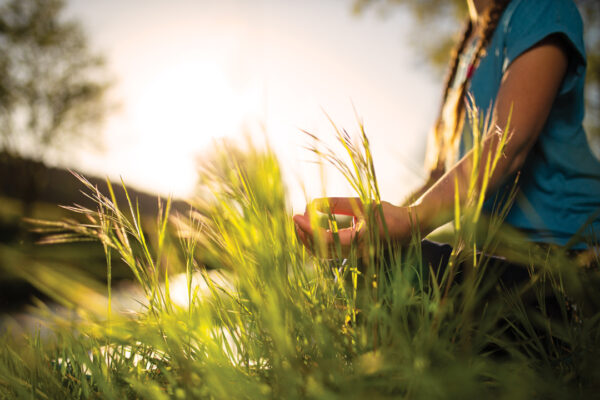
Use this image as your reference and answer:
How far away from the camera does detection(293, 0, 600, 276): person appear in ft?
2.08

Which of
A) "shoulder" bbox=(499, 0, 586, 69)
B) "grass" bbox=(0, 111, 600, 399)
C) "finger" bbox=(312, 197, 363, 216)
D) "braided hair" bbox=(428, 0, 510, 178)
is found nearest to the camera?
"grass" bbox=(0, 111, 600, 399)

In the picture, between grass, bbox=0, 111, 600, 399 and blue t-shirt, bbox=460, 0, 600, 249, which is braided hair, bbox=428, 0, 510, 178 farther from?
grass, bbox=0, 111, 600, 399

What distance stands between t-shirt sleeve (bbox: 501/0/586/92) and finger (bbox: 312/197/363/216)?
70 cm

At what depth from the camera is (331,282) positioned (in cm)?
48

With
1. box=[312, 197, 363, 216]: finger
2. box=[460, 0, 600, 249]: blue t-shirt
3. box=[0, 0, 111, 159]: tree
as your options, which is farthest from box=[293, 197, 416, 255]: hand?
box=[0, 0, 111, 159]: tree

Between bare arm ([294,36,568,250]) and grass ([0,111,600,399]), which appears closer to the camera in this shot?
grass ([0,111,600,399])

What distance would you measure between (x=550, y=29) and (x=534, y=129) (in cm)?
31

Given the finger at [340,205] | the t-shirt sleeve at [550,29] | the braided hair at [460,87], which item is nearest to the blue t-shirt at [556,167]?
the t-shirt sleeve at [550,29]

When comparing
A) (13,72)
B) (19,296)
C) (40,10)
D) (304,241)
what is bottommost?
(19,296)

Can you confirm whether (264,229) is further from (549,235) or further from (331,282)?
(549,235)

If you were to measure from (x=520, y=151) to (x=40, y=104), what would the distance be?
50.6 ft

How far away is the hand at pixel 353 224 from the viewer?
1.51 ft

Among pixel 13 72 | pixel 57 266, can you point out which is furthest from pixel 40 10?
pixel 57 266

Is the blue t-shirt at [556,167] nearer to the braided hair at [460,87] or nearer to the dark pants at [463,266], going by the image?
the braided hair at [460,87]
